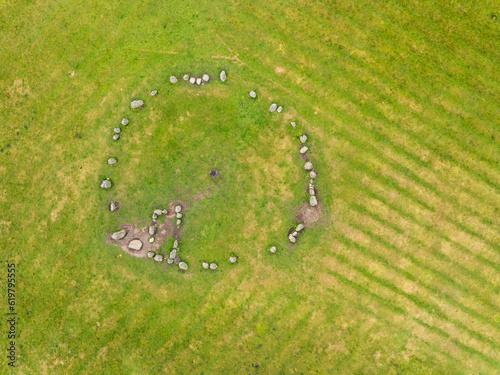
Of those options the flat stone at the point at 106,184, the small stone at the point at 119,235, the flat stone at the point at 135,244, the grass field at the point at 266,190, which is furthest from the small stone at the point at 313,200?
the flat stone at the point at 106,184

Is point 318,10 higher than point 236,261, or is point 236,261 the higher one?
point 318,10

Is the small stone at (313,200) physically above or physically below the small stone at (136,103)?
below

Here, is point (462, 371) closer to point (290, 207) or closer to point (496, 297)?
point (496, 297)

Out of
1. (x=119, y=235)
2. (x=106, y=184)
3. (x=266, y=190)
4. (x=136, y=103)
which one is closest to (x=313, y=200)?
(x=266, y=190)

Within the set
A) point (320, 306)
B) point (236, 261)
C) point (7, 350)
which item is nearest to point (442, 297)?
point (320, 306)

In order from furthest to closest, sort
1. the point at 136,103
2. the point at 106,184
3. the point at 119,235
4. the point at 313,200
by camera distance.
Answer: the point at 136,103 < the point at 106,184 < the point at 119,235 < the point at 313,200

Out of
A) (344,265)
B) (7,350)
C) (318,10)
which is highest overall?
(318,10)

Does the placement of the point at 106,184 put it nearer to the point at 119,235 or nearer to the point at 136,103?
the point at 119,235

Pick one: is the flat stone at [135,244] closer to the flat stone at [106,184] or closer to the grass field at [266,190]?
the grass field at [266,190]

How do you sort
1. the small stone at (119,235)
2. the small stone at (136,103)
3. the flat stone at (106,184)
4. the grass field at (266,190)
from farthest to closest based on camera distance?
the small stone at (136,103)
the flat stone at (106,184)
the small stone at (119,235)
the grass field at (266,190)
